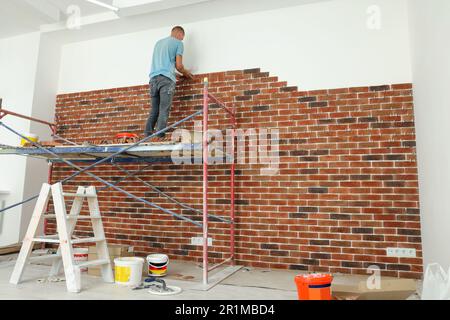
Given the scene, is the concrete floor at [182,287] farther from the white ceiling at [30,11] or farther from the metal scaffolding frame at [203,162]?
the white ceiling at [30,11]

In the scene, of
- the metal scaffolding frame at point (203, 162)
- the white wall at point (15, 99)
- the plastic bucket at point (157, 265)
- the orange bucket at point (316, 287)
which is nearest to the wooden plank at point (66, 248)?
the metal scaffolding frame at point (203, 162)

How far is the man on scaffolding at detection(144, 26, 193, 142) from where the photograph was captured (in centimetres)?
369

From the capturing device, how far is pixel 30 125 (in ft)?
14.7

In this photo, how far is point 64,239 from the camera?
2650mm

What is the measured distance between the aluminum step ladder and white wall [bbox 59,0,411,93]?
6.55 feet

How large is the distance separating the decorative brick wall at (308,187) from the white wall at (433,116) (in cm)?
24

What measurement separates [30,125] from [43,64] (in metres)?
0.88

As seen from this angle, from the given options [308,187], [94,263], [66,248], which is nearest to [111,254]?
[94,263]

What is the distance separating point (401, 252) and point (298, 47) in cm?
230

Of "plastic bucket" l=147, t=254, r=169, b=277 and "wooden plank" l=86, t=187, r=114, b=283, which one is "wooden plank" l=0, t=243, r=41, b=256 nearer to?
"wooden plank" l=86, t=187, r=114, b=283

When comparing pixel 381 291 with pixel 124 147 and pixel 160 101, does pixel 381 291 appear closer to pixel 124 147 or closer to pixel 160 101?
pixel 124 147

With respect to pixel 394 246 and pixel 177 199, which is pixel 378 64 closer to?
pixel 394 246

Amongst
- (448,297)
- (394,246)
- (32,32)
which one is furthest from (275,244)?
(32,32)

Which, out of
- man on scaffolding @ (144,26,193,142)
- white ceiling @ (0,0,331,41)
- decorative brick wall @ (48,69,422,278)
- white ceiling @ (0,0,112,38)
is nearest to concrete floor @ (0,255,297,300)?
decorative brick wall @ (48,69,422,278)
